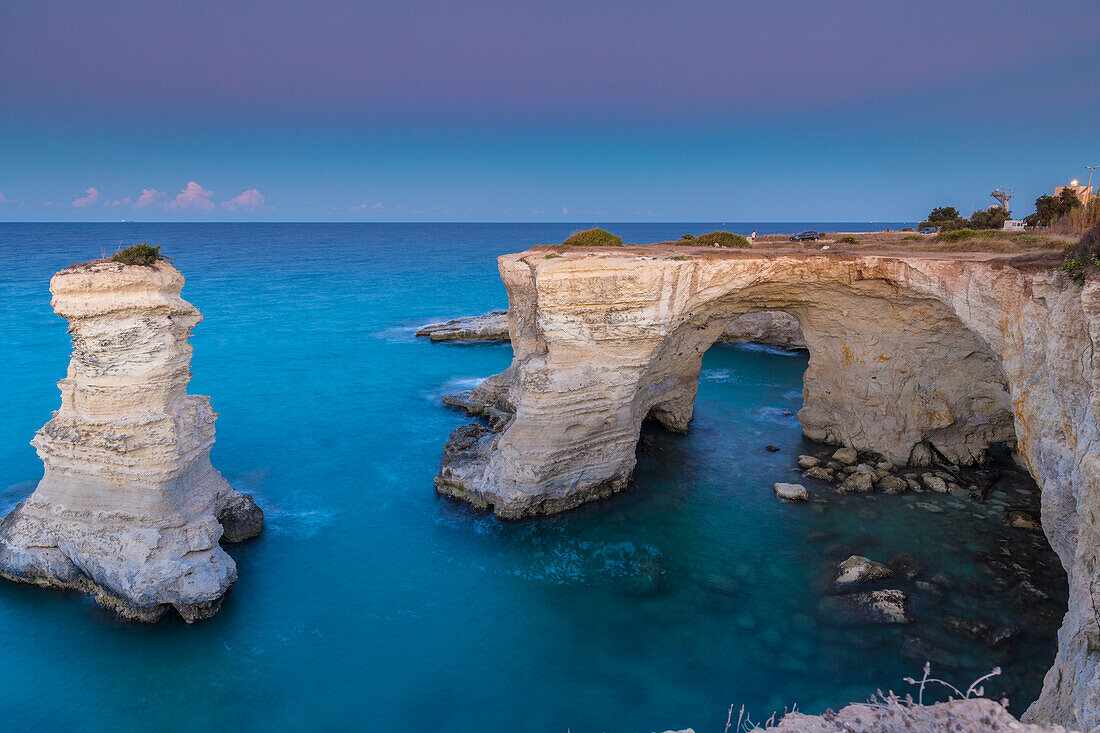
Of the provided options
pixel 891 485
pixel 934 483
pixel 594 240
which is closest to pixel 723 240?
pixel 594 240

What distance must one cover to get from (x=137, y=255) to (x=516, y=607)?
14517 mm

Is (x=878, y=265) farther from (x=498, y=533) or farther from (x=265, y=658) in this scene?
Result: (x=265, y=658)

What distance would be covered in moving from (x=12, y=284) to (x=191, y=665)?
84.0 m

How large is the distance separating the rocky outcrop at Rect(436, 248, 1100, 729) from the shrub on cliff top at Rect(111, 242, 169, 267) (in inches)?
446

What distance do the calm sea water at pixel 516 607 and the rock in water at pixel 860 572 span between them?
53 cm

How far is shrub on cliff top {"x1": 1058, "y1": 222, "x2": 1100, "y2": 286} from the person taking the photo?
12250 mm

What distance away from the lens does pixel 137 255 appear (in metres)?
17.3

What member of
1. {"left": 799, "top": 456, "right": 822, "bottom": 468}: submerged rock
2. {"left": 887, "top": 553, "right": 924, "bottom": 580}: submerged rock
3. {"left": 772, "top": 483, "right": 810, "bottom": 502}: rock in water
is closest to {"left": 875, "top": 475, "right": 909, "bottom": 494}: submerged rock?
{"left": 799, "top": 456, "right": 822, "bottom": 468}: submerged rock

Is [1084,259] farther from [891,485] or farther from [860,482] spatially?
[891,485]

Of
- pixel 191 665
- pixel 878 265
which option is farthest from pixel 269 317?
pixel 878 265

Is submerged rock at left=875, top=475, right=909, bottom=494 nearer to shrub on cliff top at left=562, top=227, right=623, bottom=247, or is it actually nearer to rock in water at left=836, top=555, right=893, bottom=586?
rock in water at left=836, top=555, right=893, bottom=586

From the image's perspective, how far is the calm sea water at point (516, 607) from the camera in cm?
1430

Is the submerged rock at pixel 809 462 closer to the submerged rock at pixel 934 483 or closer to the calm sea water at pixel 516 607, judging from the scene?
the calm sea water at pixel 516 607

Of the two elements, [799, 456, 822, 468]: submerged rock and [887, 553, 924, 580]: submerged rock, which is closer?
[887, 553, 924, 580]: submerged rock
